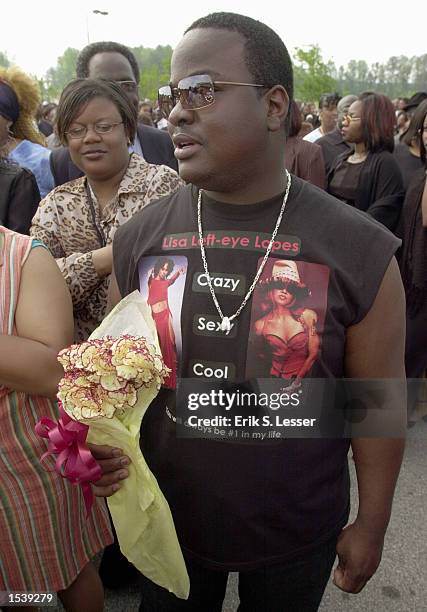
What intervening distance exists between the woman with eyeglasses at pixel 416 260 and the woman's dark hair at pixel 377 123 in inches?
21.9

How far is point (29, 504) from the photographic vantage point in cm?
162

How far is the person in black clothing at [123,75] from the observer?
310 centimetres

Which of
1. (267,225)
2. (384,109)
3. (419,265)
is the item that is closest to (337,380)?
(267,225)

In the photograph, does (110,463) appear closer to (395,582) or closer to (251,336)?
(251,336)

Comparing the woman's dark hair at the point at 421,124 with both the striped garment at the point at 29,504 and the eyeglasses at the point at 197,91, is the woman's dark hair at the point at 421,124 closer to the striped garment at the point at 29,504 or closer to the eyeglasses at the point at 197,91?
the eyeglasses at the point at 197,91

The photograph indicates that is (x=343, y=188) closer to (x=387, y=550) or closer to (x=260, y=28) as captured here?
(x=387, y=550)

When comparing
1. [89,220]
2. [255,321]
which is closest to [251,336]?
[255,321]

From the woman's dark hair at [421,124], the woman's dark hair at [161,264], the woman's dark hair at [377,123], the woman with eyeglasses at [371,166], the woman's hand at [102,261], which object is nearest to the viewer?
the woman's dark hair at [161,264]

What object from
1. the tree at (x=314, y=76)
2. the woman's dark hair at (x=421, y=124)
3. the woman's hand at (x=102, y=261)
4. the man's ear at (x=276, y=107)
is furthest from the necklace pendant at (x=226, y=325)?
the tree at (x=314, y=76)

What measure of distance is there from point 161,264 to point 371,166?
324 centimetres

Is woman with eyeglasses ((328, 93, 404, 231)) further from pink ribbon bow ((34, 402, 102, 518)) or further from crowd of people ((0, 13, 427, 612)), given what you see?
pink ribbon bow ((34, 402, 102, 518))

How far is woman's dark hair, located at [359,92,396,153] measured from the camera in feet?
13.9

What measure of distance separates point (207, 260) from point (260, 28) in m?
0.54

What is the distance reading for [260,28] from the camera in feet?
4.14
